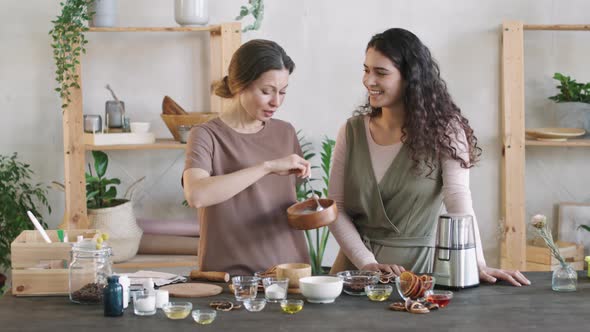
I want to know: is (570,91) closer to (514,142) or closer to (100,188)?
(514,142)

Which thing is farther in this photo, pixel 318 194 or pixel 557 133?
pixel 557 133

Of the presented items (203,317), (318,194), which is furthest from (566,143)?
(203,317)

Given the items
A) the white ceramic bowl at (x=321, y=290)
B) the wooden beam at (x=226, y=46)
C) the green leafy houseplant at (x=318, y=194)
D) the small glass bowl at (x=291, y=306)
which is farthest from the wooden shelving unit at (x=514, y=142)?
the small glass bowl at (x=291, y=306)

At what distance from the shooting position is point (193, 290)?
2477mm

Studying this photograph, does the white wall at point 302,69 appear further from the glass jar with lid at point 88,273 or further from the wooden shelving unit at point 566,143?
the glass jar with lid at point 88,273

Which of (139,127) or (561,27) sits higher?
(561,27)

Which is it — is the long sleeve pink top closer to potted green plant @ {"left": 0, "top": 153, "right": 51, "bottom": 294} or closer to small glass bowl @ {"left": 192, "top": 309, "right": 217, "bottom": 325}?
small glass bowl @ {"left": 192, "top": 309, "right": 217, "bottom": 325}

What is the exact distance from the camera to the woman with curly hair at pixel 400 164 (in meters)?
2.89

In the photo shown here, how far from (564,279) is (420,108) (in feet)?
2.54

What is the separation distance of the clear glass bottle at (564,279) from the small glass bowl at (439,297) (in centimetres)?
38

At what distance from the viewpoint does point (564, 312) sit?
2.26 metres

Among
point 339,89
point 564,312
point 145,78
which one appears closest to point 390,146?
point 564,312

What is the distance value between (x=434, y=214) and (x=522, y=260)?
1.79 meters

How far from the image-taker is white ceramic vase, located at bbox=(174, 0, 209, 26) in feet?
14.1
